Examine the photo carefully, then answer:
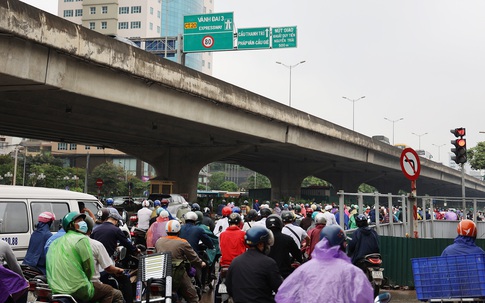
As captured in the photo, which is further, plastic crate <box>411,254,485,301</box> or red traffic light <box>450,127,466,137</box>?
red traffic light <box>450,127,466,137</box>

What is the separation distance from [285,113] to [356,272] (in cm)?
3326

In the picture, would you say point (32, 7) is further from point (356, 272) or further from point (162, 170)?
point (162, 170)

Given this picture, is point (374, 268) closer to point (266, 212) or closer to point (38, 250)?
point (266, 212)

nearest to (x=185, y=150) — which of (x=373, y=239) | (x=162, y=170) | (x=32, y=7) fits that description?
(x=162, y=170)

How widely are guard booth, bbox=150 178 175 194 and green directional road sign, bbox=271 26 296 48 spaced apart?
11.3 m

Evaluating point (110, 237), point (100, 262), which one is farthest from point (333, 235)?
point (110, 237)

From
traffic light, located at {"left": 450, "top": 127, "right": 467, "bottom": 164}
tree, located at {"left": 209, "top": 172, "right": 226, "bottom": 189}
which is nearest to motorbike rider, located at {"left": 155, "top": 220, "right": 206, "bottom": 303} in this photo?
traffic light, located at {"left": 450, "top": 127, "right": 467, "bottom": 164}

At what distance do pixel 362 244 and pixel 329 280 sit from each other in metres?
6.56

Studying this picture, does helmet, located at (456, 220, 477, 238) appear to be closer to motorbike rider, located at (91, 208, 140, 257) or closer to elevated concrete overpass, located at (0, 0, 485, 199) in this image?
motorbike rider, located at (91, 208, 140, 257)

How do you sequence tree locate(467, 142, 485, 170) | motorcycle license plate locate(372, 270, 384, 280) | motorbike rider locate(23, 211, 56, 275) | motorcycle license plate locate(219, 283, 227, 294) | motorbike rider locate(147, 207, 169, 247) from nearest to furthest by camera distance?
motorcycle license plate locate(219, 283, 227, 294), motorbike rider locate(23, 211, 56, 275), motorcycle license plate locate(372, 270, 384, 280), motorbike rider locate(147, 207, 169, 247), tree locate(467, 142, 485, 170)

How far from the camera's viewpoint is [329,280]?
452 centimetres

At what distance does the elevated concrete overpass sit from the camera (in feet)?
61.8

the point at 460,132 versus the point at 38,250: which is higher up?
the point at 460,132

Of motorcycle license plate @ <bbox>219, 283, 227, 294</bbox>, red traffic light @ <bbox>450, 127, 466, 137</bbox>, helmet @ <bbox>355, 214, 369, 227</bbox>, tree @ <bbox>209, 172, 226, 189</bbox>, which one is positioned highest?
tree @ <bbox>209, 172, 226, 189</bbox>
